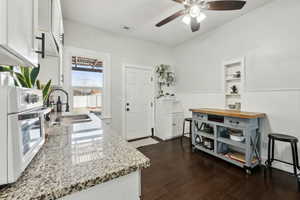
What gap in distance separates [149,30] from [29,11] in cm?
284

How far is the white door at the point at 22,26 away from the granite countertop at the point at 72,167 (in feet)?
1.61

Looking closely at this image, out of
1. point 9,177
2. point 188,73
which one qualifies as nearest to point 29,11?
point 9,177

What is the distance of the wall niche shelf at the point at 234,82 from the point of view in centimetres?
250

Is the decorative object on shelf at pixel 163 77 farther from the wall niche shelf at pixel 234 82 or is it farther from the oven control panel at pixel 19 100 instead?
the oven control panel at pixel 19 100

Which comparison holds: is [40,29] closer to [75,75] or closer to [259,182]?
[75,75]

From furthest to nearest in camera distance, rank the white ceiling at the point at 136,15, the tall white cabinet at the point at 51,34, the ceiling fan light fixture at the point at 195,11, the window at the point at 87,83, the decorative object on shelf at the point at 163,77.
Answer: the decorative object on shelf at the point at 163,77 < the window at the point at 87,83 < the white ceiling at the point at 136,15 < the ceiling fan light fixture at the point at 195,11 < the tall white cabinet at the point at 51,34

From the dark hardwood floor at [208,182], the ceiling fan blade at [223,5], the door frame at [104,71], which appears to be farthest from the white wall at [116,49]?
the ceiling fan blade at [223,5]

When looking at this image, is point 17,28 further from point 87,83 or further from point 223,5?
point 87,83

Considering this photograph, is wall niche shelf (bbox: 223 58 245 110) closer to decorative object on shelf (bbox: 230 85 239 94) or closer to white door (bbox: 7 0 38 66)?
decorative object on shelf (bbox: 230 85 239 94)

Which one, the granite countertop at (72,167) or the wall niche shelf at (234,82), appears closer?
the granite countertop at (72,167)

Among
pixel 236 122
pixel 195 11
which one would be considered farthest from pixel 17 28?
pixel 236 122

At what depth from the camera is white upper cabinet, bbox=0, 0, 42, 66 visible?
0.44 m

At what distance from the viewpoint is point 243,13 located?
2439 mm

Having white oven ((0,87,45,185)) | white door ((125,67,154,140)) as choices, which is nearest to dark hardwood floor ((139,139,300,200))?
white door ((125,67,154,140))
